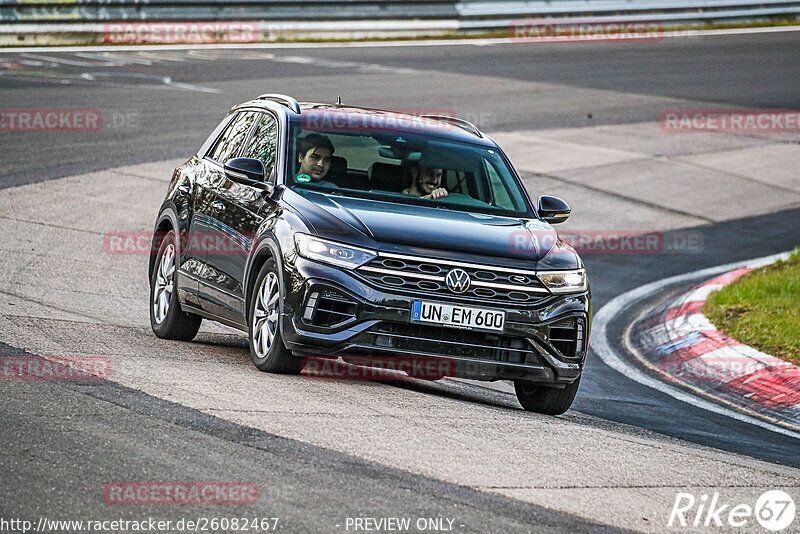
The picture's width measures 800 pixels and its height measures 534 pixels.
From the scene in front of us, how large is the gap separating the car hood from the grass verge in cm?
309

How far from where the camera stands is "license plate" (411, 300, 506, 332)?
24.9ft

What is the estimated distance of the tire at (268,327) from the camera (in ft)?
25.8

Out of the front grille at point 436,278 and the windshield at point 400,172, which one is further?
the windshield at point 400,172

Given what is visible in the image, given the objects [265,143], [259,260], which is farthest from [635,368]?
[259,260]

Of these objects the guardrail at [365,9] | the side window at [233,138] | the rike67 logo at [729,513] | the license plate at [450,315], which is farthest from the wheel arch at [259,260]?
the guardrail at [365,9]

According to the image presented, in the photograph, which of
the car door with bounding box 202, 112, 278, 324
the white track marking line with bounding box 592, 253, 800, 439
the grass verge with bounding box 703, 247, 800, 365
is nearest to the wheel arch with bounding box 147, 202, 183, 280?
the car door with bounding box 202, 112, 278, 324

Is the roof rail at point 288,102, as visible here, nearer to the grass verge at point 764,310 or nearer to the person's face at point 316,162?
the person's face at point 316,162

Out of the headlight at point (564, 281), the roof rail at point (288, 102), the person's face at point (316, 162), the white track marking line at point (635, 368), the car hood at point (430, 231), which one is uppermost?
the roof rail at point (288, 102)

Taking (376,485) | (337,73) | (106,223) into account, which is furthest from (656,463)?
(337,73)

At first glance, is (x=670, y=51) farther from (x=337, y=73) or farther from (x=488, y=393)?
(x=488, y=393)

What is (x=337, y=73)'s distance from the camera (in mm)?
25688

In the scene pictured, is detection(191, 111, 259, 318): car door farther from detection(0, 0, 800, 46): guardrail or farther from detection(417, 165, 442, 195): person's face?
detection(0, 0, 800, 46): guardrail

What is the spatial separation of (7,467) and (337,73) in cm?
2077

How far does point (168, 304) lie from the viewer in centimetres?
973
